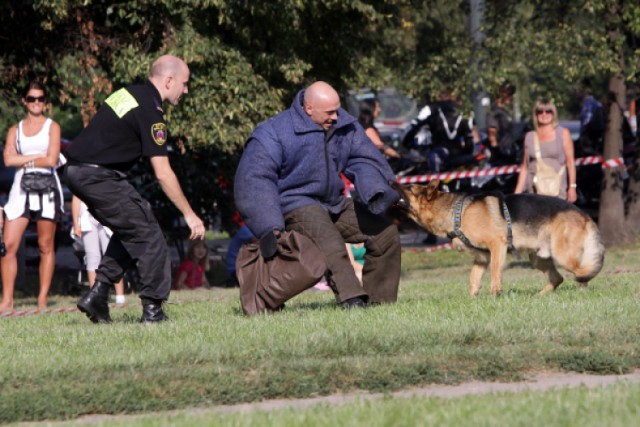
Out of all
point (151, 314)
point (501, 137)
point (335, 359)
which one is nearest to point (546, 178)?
point (151, 314)

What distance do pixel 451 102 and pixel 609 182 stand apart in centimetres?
309

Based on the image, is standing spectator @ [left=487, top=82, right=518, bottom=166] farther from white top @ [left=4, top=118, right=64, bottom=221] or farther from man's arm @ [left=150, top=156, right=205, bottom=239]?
man's arm @ [left=150, top=156, right=205, bottom=239]

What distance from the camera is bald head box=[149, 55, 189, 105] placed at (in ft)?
27.5

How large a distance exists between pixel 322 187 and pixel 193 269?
22.9 feet

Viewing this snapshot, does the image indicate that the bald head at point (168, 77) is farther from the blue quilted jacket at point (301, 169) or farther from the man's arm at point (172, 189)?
the blue quilted jacket at point (301, 169)

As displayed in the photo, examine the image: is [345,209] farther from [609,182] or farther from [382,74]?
[609,182]

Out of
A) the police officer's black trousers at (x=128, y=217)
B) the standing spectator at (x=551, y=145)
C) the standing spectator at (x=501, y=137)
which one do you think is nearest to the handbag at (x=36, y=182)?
the police officer's black trousers at (x=128, y=217)

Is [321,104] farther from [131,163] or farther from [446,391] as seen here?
[446,391]

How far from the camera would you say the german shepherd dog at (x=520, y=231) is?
9.85 m

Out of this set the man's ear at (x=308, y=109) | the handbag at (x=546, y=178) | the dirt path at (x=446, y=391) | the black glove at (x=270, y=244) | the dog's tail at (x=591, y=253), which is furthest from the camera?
the handbag at (x=546, y=178)

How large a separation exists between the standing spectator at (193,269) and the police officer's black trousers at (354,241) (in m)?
6.43

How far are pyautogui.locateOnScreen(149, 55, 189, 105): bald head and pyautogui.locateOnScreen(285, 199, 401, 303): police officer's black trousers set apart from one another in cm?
123

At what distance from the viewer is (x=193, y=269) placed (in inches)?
609

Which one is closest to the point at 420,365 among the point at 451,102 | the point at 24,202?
the point at 24,202
